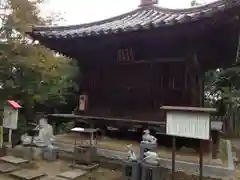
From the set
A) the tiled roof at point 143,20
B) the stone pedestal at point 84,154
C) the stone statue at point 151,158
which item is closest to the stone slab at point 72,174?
the stone pedestal at point 84,154

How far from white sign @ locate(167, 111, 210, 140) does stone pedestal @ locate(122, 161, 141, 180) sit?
33.2 inches

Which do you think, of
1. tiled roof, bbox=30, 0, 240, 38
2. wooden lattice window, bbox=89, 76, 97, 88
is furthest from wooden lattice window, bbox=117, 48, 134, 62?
wooden lattice window, bbox=89, 76, 97, 88

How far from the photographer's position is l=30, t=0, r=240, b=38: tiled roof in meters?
4.40

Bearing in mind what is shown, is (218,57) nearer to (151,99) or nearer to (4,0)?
(151,99)

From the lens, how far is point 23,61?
7.53 metres

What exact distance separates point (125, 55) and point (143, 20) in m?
1.06

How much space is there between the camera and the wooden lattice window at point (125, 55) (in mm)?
6484

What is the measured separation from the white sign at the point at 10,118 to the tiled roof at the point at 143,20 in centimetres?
216

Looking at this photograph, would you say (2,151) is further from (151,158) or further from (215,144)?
(215,144)

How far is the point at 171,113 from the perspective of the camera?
4.15 m

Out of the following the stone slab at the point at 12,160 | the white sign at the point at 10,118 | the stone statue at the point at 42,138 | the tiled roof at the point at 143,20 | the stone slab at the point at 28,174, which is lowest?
the stone slab at the point at 28,174

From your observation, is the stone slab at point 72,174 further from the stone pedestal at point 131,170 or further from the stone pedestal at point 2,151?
the stone pedestal at point 2,151

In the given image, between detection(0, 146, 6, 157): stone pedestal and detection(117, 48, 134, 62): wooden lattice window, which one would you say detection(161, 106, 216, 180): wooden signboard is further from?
detection(0, 146, 6, 157): stone pedestal

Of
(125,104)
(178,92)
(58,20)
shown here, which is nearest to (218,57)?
(178,92)
